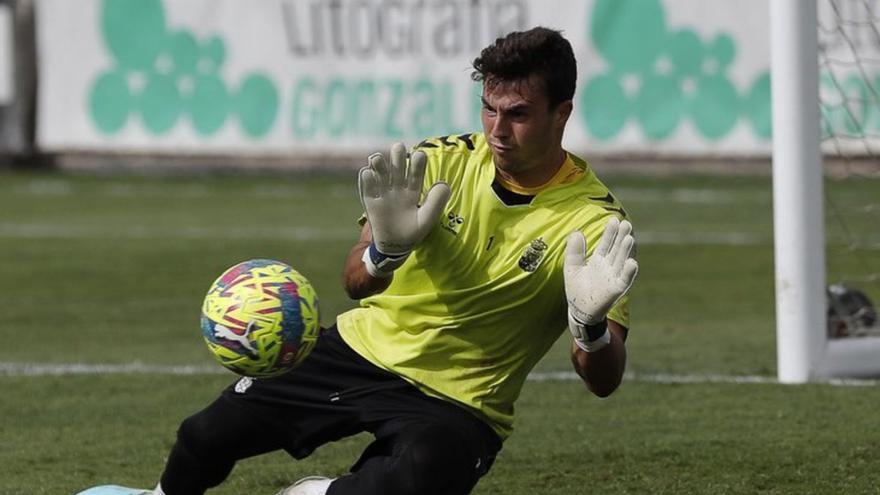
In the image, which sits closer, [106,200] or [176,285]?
[176,285]

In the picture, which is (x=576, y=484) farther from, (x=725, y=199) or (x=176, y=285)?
(x=725, y=199)

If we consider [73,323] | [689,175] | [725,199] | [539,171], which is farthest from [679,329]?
[689,175]

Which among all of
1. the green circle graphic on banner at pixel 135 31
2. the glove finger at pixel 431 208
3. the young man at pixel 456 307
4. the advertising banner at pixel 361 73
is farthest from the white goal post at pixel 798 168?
the green circle graphic on banner at pixel 135 31

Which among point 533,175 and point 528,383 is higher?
point 533,175

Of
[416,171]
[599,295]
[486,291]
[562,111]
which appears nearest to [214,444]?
[486,291]

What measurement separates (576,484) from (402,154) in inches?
85.9

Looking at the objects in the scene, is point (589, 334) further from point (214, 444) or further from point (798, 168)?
point (798, 168)

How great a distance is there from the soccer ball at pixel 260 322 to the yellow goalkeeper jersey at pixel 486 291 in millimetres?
348

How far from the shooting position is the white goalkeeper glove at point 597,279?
18.0 ft

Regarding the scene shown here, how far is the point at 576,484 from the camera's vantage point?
7383mm

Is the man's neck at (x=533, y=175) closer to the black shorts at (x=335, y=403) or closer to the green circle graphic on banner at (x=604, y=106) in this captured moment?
the black shorts at (x=335, y=403)

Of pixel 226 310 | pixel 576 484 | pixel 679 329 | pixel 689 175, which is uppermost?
pixel 226 310

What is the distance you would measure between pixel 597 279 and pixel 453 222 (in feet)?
2.41

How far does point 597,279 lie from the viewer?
5.49 metres
